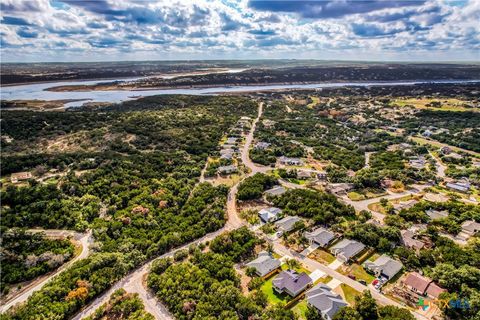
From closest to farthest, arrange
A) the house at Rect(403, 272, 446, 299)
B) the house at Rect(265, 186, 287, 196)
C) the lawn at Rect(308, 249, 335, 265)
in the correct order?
1. the house at Rect(403, 272, 446, 299)
2. the lawn at Rect(308, 249, 335, 265)
3. the house at Rect(265, 186, 287, 196)

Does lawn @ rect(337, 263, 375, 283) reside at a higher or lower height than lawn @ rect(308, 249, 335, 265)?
higher

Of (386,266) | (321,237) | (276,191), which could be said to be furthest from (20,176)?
(386,266)

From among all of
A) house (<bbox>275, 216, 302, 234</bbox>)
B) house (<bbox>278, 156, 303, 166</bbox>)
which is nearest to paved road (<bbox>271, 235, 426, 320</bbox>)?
house (<bbox>275, 216, 302, 234</bbox>)

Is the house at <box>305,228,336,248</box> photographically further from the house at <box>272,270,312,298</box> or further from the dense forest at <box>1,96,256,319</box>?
the dense forest at <box>1,96,256,319</box>

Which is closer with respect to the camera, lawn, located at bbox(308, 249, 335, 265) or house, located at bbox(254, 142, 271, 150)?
lawn, located at bbox(308, 249, 335, 265)

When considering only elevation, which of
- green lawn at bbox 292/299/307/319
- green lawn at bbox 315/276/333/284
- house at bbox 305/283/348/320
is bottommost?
green lawn at bbox 315/276/333/284

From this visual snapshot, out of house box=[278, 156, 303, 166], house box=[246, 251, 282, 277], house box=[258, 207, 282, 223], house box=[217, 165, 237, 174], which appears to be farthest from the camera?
house box=[278, 156, 303, 166]
